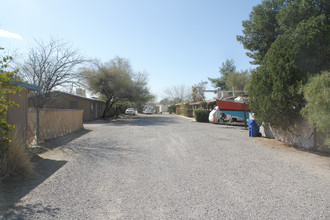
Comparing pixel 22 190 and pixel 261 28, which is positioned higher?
pixel 261 28

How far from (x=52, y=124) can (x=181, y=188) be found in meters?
9.31

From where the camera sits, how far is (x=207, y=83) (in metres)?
51.1

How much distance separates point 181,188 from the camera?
5078 mm

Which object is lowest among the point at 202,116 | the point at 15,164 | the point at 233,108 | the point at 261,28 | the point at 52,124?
the point at 15,164

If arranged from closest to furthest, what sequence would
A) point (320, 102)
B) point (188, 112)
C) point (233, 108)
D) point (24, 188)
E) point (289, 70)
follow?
point (24, 188), point (320, 102), point (289, 70), point (233, 108), point (188, 112)

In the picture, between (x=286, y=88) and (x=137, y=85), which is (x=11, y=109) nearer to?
(x=286, y=88)

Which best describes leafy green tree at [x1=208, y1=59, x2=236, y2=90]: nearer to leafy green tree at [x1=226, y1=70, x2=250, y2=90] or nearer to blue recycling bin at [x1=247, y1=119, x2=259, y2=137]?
leafy green tree at [x1=226, y1=70, x2=250, y2=90]

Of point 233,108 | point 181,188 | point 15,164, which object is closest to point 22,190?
point 15,164

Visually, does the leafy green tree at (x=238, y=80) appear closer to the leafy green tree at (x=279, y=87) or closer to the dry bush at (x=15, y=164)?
the leafy green tree at (x=279, y=87)

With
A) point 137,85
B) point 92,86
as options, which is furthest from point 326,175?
point 137,85

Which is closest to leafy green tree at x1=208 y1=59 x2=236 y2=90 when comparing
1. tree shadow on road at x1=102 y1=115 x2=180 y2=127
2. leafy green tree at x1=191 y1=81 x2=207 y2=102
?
leafy green tree at x1=191 y1=81 x2=207 y2=102

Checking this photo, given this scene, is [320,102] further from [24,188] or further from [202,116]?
[202,116]

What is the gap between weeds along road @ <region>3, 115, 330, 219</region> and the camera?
396 centimetres

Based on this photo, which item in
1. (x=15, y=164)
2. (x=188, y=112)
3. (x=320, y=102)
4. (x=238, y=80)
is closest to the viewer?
(x=15, y=164)
